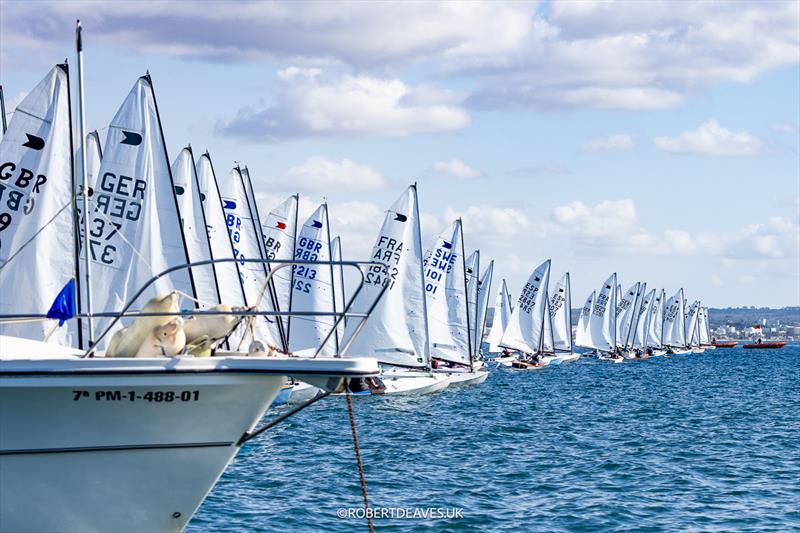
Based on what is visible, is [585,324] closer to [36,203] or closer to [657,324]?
[657,324]

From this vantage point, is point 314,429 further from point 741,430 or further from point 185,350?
point 185,350

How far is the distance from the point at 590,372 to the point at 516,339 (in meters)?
8.37

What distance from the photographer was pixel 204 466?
15.6m

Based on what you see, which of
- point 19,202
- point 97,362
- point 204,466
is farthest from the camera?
point 19,202

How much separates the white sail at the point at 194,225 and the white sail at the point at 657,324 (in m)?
124

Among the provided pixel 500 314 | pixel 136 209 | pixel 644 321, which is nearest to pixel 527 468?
pixel 136 209

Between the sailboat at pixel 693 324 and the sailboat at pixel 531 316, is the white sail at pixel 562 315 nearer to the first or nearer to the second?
the sailboat at pixel 531 316

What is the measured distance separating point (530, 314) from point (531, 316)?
0.22 metres

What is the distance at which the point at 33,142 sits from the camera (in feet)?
82.2

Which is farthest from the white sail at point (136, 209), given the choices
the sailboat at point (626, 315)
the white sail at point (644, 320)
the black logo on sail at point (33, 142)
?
the white sail at point (644, 320)

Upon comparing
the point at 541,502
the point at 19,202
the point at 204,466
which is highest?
the point at 19,202

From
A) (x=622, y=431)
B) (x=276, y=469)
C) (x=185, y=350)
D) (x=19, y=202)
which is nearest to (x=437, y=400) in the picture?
(x=622, y=431)

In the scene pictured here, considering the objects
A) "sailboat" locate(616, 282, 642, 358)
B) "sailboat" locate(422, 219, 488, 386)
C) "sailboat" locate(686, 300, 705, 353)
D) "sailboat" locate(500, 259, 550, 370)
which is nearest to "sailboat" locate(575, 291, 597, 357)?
"sailboat" locate(616, 282, 642, 358)

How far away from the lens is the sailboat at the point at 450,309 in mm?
63906
